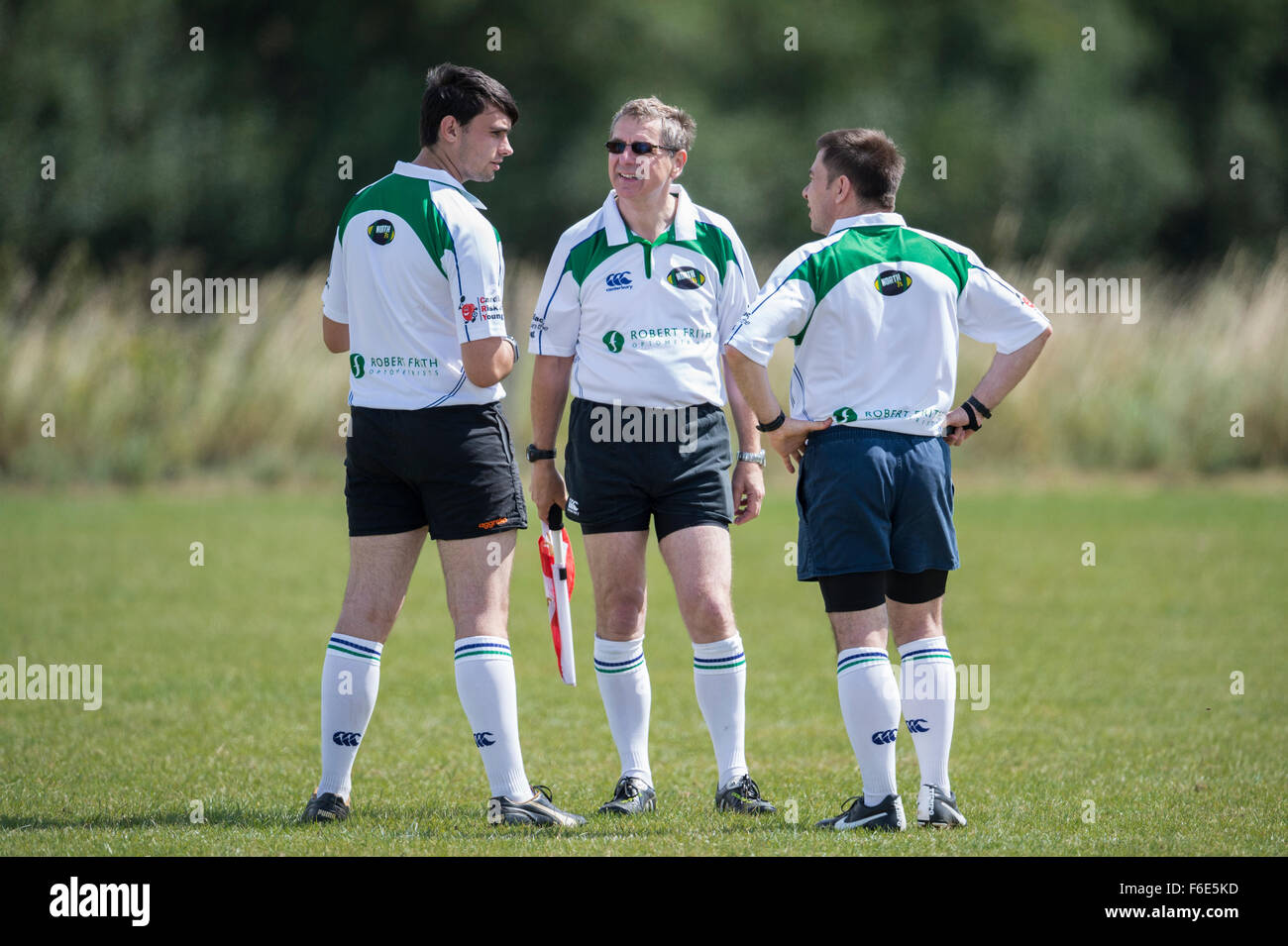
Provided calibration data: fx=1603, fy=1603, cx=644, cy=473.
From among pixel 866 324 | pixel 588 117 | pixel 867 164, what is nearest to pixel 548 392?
pixel 866 324

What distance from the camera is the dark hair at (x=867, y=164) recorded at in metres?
5.01

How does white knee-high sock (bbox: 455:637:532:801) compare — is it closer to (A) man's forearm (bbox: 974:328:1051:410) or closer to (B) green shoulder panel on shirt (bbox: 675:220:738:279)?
(B) green shoulder panel on shirt (bbox: 675:220:738:279)

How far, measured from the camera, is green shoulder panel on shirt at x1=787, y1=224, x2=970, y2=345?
194 inches

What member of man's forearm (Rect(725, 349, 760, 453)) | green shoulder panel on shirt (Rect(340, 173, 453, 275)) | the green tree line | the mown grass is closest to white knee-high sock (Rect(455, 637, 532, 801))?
man's forearm (Rect(725, 349, 760, 453))

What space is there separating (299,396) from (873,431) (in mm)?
12481

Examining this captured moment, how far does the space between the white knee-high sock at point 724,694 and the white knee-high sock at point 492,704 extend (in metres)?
0.68

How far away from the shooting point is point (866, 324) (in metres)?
4.92

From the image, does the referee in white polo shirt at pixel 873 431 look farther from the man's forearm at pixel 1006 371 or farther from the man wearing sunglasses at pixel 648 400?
the man wearing sunglasses at pixel 648 400

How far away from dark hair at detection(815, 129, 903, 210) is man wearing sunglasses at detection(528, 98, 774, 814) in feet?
1.69

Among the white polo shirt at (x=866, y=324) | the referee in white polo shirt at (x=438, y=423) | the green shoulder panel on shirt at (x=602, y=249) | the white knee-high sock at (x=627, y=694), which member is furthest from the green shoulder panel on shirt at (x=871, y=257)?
the white knee-high sock at (x=627, y=694)

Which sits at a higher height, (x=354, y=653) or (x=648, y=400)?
(x=648, y=400)

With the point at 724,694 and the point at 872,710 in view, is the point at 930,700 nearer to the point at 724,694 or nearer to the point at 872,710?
the point at 872,710

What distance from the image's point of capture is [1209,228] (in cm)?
3416

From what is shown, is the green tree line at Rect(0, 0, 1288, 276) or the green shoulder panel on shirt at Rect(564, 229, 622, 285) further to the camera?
the green tree line at Rect(0, 0, 1288, 276)
